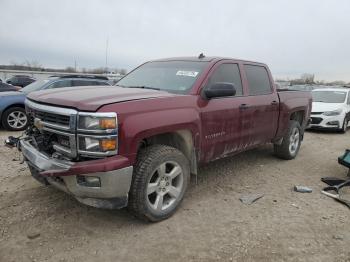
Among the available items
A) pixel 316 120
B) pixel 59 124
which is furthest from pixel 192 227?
pixel 316 120

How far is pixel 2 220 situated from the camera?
143 inches

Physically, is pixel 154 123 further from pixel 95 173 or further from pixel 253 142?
pixel 253 142

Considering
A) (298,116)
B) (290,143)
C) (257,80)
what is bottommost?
(290,143)

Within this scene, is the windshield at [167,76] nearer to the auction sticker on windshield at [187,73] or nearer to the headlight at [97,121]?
the auction sticker on windshield at [187,73]

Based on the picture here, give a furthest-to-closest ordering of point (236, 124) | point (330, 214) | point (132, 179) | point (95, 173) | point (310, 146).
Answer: point (310, 146) → point (236, 124) → point (330, 214) → point (132, 179) → point (95, 173)

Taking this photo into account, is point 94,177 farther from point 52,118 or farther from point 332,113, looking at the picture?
point 332,113

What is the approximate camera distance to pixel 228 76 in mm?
4816

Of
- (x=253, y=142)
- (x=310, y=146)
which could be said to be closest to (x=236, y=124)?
(x=253, y=142)

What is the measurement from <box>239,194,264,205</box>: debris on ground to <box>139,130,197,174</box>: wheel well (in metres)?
0.83

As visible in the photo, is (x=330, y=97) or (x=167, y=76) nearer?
(x=167, y=76)

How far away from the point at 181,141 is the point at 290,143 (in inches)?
133

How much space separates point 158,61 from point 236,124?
5.16 feet

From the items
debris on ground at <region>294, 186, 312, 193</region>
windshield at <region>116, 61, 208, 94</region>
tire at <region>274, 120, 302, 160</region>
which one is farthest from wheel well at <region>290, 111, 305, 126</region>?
windshield at <region>116, 61, 208, 94</region>

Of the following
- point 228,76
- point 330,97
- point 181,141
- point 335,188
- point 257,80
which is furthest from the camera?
point 330,97
